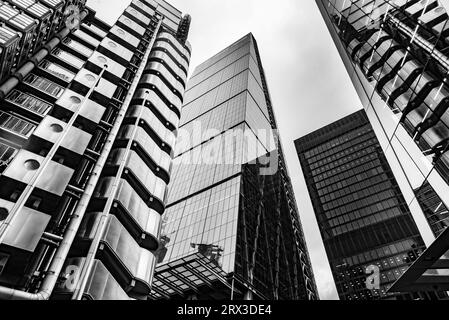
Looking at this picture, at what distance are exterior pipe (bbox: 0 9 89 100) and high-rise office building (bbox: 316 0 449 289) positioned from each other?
2153cm

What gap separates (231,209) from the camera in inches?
2265

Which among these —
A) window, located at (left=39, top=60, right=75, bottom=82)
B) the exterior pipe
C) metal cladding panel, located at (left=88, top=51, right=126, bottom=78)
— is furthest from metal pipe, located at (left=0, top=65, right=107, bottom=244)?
metal cladding panel, located at (left=88, top=51, right=126, bottom=78)

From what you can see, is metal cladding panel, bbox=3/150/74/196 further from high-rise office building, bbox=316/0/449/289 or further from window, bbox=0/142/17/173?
high-rise office building, bbox=316/0/449/289

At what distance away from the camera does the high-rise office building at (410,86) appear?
1046 cm

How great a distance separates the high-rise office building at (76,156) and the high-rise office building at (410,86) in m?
14.4

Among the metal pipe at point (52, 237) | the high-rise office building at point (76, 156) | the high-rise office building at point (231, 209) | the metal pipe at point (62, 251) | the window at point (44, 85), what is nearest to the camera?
the metal pipe at point (62, 251)

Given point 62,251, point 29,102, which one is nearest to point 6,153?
point 29,102

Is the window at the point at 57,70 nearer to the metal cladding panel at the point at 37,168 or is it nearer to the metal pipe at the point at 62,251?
the metal pipe at the point at 62,251

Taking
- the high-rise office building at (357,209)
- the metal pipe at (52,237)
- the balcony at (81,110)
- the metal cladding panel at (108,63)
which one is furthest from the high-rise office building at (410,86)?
the high-rise office building at (357,209)

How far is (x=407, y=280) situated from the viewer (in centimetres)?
997

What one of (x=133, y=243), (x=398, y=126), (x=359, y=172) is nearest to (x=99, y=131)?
(x=133, y=243)
